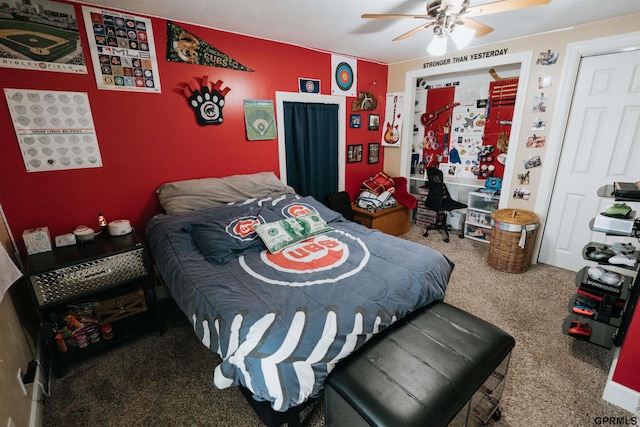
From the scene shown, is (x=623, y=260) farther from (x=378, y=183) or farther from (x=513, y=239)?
(x=378, y=183)

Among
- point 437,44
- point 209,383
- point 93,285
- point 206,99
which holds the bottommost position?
point 209,383

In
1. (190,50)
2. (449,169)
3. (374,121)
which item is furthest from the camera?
(449,169)

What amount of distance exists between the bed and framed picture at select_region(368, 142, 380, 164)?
187 cm

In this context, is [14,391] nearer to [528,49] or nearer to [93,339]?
[93,339]

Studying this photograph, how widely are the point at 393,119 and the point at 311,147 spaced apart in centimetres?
149

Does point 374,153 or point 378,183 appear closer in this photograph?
point 378,183

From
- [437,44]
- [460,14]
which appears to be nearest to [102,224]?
[437,44]

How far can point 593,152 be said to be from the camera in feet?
9.06

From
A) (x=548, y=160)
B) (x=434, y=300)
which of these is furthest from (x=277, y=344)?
(x=548, y=160)

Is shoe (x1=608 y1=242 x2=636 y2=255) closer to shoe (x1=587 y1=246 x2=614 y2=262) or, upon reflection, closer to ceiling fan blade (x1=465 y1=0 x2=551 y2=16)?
shoe (x1=587 y1=246 x2=614 y2=262)

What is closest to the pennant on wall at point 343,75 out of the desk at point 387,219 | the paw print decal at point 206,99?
the paw print decal at point 206,99

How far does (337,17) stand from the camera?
2293 mm

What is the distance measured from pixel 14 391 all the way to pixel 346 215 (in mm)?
3083

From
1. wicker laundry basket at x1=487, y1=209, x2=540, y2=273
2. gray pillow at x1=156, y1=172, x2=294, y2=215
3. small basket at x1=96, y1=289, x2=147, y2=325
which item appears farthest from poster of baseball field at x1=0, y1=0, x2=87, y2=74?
wicker laundry basket at x1=487, y1=209, x2=540, y2=273
